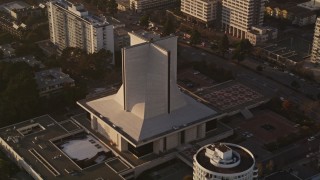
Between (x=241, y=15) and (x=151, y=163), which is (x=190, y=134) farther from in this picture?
(x=241, y=15)

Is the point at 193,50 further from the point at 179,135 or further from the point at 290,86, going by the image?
the point at 179,135

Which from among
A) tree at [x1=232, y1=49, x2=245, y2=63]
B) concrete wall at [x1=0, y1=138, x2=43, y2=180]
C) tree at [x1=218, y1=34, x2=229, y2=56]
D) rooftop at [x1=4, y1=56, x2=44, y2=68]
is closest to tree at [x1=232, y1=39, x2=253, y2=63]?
tree at [x1=232, y1=49, x2=245, y2=63]

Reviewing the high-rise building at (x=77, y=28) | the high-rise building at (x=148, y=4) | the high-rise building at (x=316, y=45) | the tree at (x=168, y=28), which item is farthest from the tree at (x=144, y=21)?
the high-rise building at (x=316, y=45)

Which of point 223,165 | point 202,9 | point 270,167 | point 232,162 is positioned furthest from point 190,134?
point 202,9

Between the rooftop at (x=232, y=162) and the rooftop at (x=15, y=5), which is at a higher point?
the rooftop at (x=232, y=162)

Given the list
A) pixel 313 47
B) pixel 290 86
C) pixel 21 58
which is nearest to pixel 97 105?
pixel 21 58

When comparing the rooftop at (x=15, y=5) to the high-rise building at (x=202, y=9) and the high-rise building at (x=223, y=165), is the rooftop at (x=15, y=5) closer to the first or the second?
the high-rise building at (x=202, y=9)

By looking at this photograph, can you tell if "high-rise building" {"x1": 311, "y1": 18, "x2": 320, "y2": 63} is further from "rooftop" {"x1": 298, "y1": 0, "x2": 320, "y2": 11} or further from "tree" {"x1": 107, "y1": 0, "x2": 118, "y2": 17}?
"tree" {"x1": 107, "y1": 0, "x2": 118, "y2": 17}
